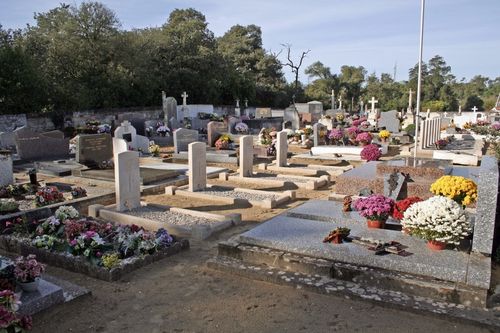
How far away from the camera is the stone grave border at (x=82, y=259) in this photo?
5.69 meters

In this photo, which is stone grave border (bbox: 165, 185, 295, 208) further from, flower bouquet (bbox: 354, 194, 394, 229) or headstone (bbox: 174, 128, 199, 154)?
headstone (bbox: 174, 128, 199, 154)

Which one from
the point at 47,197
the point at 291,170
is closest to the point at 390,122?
the point at 291,170

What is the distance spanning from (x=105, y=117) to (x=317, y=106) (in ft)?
54.3

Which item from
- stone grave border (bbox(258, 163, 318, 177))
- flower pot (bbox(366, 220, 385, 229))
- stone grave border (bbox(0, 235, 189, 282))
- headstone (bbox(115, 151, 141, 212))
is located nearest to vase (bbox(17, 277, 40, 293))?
stone grave border (bbox(0, 235, 189, 282))

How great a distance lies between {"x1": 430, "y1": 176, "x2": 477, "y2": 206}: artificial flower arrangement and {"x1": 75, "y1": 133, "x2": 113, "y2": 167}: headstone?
9808mm

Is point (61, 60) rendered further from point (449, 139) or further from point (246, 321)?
point (246, 321)

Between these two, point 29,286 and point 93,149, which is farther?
point 93,149

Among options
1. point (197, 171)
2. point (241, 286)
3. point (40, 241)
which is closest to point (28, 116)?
point (197, 171)

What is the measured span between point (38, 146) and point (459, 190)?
14.2 m

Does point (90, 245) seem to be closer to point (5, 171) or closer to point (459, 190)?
point (459, 190)

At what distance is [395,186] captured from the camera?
29.6ft

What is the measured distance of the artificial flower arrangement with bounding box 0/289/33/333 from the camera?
340cm

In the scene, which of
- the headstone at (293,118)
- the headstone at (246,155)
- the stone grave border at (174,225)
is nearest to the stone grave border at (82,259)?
the stone grave border at (174,225)

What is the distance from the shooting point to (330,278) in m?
5.26
